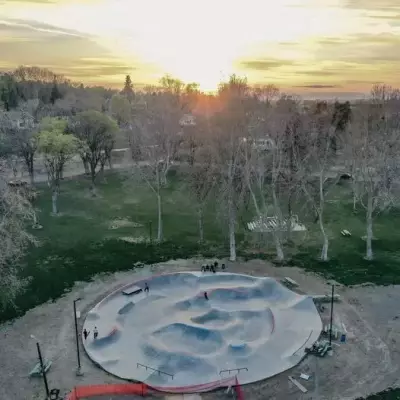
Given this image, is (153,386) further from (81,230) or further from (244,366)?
(81,230)

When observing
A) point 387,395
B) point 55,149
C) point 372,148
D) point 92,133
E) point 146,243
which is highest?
point 92,133

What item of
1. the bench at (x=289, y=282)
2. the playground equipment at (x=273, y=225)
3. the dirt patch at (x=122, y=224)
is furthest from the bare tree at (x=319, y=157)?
the dirt patch at (x=122, y=224)

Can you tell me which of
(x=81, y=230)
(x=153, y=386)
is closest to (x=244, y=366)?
(x=153, y=386)

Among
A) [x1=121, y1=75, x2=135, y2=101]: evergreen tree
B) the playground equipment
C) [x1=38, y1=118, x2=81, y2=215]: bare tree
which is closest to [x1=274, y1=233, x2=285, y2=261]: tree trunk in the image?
the playground equipment

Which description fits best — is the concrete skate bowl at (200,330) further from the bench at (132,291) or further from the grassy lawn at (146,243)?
the grassy lawn at (146,243)

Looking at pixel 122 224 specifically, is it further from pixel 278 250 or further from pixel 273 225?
pixel 278 250

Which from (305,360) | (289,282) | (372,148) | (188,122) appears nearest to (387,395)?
(305,360)
